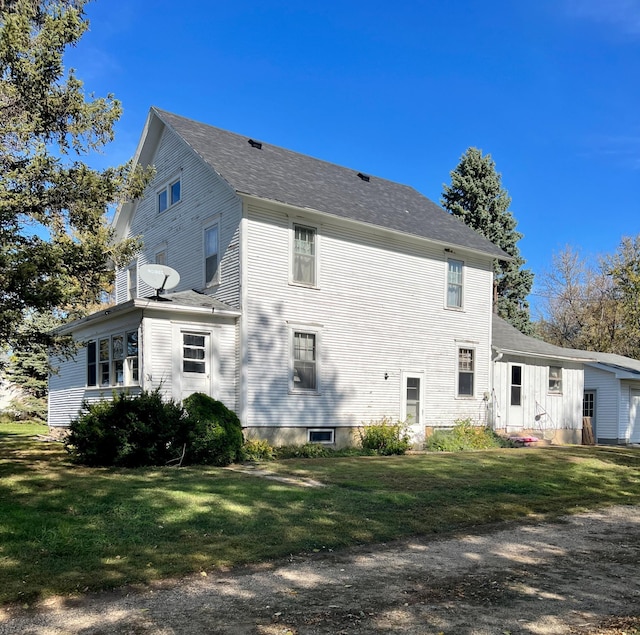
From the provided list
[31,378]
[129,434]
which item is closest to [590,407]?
[129,434]

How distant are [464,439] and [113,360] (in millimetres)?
10725

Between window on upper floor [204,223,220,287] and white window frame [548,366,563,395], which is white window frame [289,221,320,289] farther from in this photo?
white window frame [548,366,563,395]

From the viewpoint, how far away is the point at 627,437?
24719 millimetres

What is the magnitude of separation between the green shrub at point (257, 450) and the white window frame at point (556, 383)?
1284 centimetres

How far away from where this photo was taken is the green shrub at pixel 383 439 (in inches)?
664

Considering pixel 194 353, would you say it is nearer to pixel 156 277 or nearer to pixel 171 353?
pixel 171 353

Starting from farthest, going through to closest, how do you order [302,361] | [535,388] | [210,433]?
[535,388], [302,361], [210,433]

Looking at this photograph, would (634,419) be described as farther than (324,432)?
Yes

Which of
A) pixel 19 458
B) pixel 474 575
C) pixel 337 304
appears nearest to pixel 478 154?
pixel 337 304

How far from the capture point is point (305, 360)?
16.8 metres

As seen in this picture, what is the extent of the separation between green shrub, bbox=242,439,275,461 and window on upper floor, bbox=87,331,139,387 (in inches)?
128

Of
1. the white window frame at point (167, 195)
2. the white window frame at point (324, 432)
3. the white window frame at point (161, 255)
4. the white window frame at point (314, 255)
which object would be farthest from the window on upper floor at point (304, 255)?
the white window frame at point (161, 255)

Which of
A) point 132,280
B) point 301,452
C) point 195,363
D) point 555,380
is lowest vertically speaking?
point 301,452

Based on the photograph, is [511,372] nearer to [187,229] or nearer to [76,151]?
[187,229]
